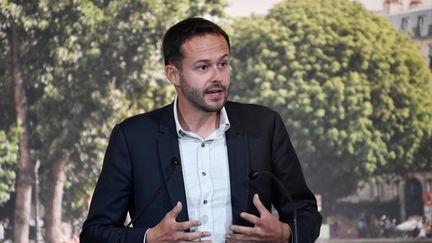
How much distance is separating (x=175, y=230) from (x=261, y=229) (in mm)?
238

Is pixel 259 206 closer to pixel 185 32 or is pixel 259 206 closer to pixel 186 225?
pixel 186 225

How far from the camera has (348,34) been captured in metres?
8.27

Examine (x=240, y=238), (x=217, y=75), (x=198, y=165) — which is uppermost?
(x=217, y=75)

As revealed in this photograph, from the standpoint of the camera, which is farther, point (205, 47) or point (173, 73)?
point (173, 73)

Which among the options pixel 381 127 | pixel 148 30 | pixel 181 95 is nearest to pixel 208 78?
pixel 181 95

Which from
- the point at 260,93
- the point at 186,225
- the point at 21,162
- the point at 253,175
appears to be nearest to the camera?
the point at 186,225

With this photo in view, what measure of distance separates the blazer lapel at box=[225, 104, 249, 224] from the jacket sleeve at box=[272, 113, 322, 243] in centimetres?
10

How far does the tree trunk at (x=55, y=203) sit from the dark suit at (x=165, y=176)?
5273mm

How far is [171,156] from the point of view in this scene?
102 inches

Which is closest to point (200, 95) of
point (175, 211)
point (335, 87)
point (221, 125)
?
point (221, 125)

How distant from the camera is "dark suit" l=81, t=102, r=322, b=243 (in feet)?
8.35

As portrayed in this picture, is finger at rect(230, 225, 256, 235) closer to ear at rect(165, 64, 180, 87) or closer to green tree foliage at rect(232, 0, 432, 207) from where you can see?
ear at rect(165, 64, 180, 87)

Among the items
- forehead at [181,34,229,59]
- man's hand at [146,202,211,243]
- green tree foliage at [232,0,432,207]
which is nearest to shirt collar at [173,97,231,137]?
forehead at [181,34,229,59]

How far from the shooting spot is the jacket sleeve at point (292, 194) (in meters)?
2.54
